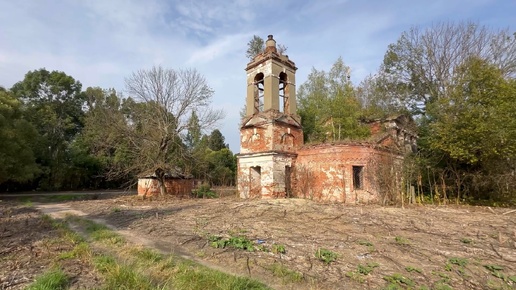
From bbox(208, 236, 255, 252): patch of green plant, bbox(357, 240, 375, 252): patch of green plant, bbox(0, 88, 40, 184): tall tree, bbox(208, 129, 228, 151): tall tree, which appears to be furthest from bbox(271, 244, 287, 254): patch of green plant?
bbox(208, 129, 228, 151): tall tree

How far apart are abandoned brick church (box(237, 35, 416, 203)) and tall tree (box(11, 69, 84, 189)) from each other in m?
23.3

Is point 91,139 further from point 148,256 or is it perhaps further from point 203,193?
point 148,256

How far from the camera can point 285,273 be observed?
221 inches

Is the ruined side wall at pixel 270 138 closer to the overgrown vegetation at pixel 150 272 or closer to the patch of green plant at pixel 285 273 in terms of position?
the overgrown vegetation at pixel 150 272

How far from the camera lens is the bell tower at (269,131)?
61.9ft

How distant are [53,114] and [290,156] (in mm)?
29361

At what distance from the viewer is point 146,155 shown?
2108cm

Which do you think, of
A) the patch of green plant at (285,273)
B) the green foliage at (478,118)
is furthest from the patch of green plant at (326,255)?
the green foliage at (478,118)

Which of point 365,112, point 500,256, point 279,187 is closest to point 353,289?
point 500,256

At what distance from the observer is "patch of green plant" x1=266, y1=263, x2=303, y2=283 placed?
5383 mm

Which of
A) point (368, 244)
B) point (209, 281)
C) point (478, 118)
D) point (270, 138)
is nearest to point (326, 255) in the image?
point (368, 244)

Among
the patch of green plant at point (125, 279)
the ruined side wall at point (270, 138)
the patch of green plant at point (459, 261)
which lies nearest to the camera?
the patch of green plant at point (125, 279)

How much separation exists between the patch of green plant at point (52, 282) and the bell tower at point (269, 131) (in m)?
14.2

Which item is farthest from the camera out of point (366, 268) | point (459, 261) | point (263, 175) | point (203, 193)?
point (203, 193)
